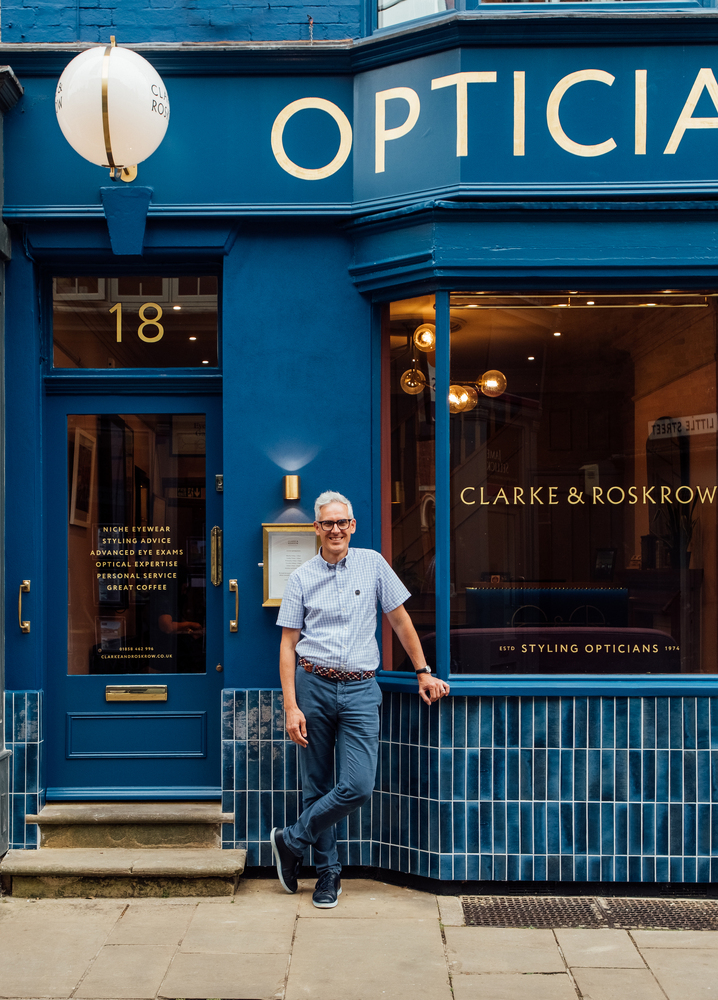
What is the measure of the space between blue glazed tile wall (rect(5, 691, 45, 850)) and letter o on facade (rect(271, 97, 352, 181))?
3.27 metres

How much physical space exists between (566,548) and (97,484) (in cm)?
275

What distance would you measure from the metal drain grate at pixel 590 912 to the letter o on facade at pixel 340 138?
3986mm

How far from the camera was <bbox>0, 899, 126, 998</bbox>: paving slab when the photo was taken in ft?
12.0

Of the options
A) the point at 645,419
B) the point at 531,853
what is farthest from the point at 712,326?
the point at 531,853

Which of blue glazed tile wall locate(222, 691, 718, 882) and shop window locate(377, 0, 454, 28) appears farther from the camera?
shop window locate(377, 0, 454, 28)

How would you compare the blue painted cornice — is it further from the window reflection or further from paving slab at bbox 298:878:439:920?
paving slab at bbox 298:878:439:920

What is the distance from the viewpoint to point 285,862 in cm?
454

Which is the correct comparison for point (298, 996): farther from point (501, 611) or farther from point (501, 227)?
point (501, 227)

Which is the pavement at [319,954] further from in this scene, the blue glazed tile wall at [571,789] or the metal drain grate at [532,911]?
the blue glazed tile wall at [571,789]

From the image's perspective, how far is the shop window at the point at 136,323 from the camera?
519 cm

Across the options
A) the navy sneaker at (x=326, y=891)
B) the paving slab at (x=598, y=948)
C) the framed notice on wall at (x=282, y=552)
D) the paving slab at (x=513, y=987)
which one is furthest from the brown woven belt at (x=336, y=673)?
the paving slab at (x=598, y=948)

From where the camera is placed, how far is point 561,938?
4.10m

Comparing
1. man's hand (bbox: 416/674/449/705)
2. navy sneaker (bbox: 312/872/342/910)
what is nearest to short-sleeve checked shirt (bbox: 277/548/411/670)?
man's hand (bbox: 416/674/449/705)

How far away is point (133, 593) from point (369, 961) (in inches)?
96.3
